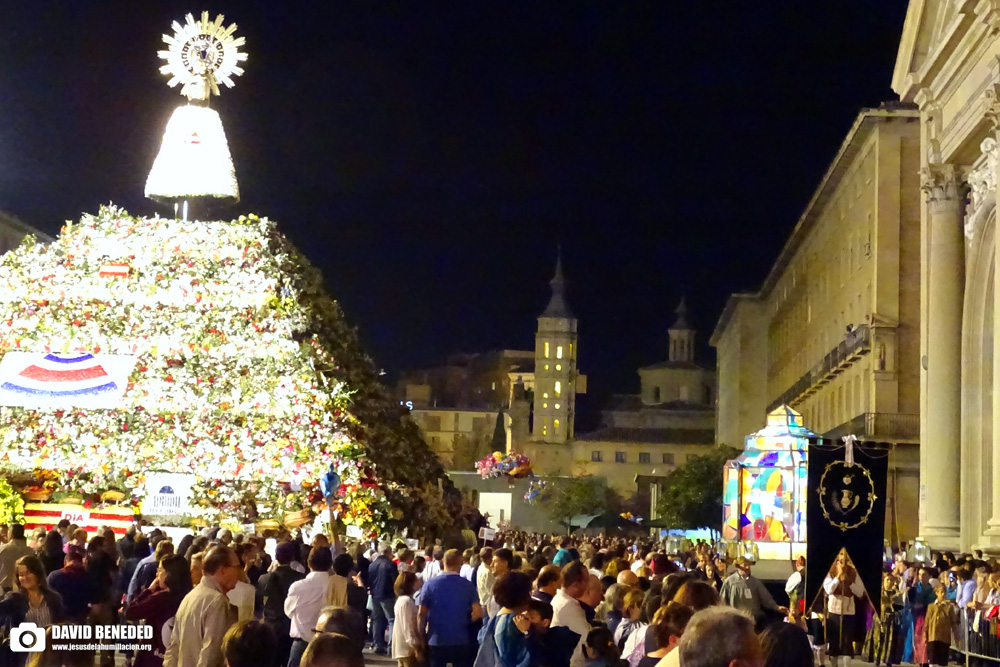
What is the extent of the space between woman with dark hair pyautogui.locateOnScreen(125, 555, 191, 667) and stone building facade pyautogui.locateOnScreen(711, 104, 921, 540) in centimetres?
3187

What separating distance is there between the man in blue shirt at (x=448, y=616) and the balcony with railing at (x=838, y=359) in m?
37.0

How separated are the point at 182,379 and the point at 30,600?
516 inches

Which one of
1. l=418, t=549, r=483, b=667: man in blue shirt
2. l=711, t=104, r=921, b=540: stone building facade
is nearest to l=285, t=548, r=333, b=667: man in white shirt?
l=418, t=549, r=483, b=667: man in blue shirt

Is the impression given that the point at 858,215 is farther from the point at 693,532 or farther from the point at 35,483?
the point at 35,483

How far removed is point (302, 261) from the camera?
79.9 ft

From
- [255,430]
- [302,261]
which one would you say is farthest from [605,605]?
[302,261]

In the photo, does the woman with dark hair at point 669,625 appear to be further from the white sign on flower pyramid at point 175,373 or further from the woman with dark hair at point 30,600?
the white sign on flower pyramid at point 175,373

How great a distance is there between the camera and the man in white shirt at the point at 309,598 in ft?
37.6

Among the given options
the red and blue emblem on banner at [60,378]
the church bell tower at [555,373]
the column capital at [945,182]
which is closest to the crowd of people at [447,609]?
the red and blue emblem on banner at [60,378]

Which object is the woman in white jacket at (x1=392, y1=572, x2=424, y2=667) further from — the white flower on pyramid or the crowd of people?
the white flower on pyramid

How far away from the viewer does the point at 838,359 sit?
5288cm

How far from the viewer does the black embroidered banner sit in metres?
18.0

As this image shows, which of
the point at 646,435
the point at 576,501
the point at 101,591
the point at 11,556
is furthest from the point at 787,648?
the point at 646,435

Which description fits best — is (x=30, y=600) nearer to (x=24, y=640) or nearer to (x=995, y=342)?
(x=24, y=640)
